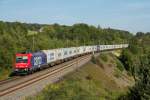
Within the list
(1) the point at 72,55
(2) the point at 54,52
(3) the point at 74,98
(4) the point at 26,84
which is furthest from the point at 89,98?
(1) the point at 72,55

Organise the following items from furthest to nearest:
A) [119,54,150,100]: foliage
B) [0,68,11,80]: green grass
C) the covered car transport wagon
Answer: the covered car transport wagon → [0,68,11,80]: green grass → [119,54,150,100]: foliage

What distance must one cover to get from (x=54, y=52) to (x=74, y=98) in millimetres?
35544

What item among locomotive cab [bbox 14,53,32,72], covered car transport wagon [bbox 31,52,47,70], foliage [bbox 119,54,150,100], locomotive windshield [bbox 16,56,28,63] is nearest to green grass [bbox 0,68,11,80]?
locomotive cab [bbox 14,53,32,72]

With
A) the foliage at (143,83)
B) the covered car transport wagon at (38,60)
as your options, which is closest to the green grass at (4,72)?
the covered car transport wagon at (38,60)

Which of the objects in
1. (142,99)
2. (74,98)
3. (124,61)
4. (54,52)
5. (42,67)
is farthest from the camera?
(124,61)

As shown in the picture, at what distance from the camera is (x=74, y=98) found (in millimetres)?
27484

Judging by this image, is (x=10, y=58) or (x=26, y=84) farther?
(x=10, y=58)

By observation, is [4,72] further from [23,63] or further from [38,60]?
[38,60]

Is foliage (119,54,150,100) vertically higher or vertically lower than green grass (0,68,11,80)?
higher

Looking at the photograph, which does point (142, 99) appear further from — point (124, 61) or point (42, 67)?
point (124, 61)

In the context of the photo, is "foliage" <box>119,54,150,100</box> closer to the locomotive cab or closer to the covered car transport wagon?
the locomotive cab

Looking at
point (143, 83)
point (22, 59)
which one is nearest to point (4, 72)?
point (22, 59)

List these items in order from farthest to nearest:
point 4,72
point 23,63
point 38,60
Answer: point 38,60 < point 4,72 < point 23,63

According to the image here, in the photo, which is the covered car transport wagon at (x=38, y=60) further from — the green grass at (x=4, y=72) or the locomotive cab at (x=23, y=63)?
the green grass at (x=4, y=72)
